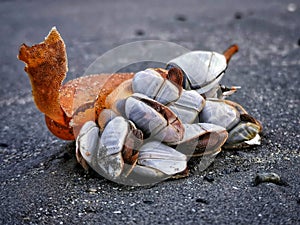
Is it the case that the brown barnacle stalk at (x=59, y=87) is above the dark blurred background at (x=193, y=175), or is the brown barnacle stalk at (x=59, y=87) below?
above

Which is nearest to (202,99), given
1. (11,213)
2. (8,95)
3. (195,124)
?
(195,124)

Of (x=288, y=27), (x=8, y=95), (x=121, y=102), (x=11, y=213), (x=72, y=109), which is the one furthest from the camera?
(x=288, y=27)

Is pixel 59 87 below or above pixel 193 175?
above

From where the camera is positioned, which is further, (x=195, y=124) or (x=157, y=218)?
(x=195, y=124)

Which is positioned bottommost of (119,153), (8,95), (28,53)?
(8,95)

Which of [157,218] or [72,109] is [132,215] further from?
[72,109]

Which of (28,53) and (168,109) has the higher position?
(28,53)

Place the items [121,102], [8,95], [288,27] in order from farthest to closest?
1. [288,27]
2. [8,95]
3. [121,102]

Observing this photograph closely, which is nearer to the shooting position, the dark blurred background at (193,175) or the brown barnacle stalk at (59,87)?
the dark blurred background at (193,175)

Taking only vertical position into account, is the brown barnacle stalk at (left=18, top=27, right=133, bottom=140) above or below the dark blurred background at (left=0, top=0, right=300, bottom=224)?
above

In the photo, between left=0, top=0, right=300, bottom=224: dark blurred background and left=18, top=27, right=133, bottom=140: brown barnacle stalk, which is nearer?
left=0, top=0, right=300, bottom=224: dark blurred background
